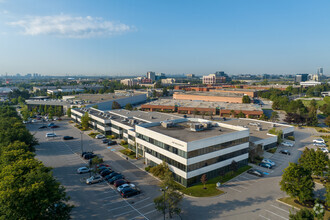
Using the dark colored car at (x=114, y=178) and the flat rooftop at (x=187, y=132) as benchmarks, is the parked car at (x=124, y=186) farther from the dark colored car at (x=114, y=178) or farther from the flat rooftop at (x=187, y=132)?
the flat rooftop at (x=187, y=132)

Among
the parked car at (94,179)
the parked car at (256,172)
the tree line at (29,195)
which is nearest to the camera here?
the tree line at (29,195)

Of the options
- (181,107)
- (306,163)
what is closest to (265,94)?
(181,107)

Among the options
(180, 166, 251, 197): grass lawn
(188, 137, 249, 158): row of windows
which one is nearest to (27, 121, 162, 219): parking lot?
(180, 166, 251, 197): grass lawn

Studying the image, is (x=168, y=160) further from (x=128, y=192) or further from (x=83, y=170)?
(x=83, y=170)

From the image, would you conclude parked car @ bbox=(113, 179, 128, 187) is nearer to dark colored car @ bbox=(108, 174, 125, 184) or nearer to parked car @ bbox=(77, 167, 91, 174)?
dark colored car @ bbox=(108, 174, 125, 184)

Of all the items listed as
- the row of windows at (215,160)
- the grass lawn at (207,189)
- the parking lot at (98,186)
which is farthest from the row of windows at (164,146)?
the parking lot at (98,186)

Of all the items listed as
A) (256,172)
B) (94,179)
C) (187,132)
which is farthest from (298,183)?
(94,179)

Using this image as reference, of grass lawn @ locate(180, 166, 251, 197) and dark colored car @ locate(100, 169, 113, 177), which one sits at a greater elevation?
dark colored car @ locate(100, 169, 113, 177)

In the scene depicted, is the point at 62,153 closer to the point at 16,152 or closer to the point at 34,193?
the point at 16,152
